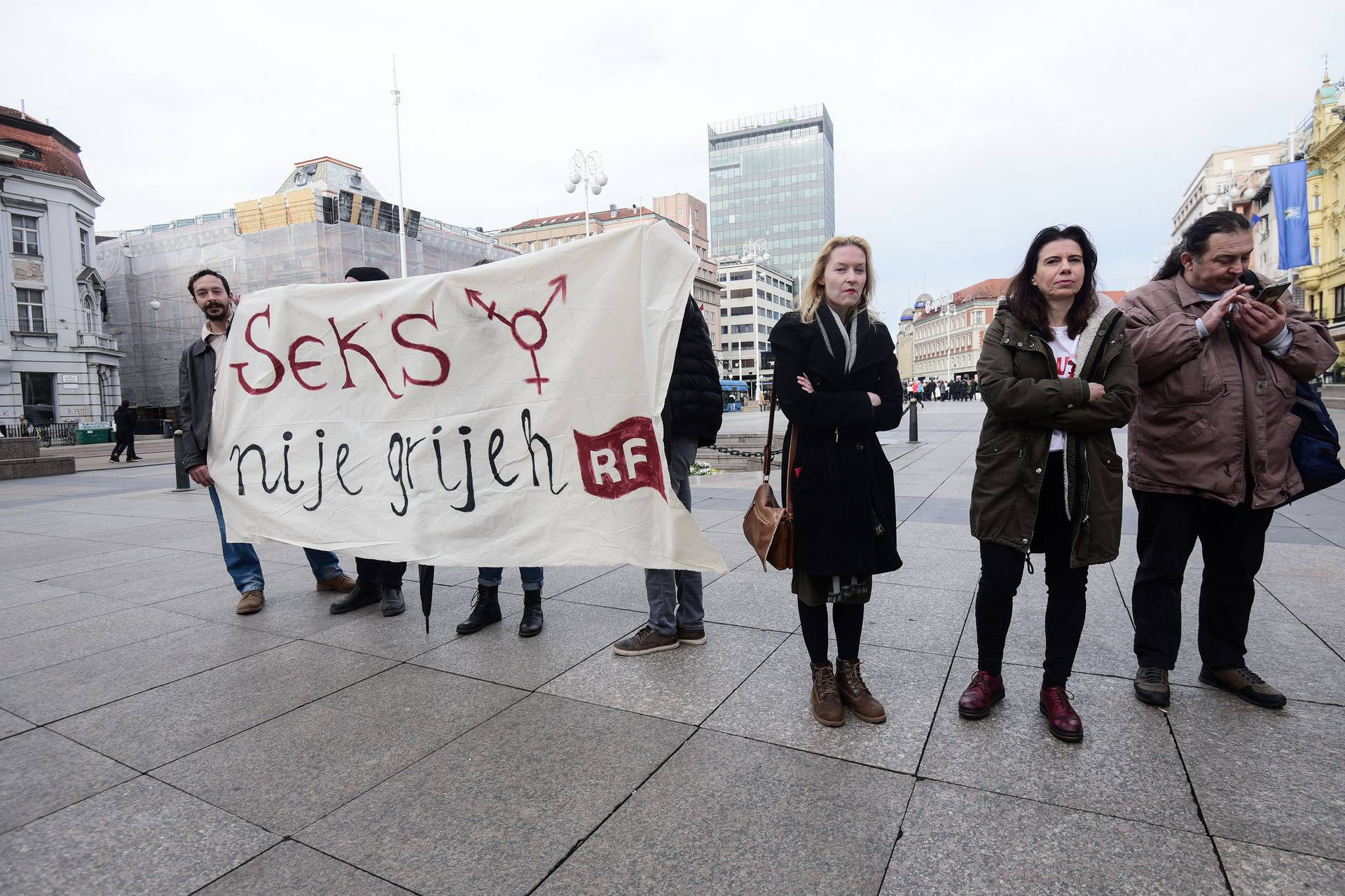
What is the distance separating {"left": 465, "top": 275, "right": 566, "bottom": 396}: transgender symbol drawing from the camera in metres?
3.50

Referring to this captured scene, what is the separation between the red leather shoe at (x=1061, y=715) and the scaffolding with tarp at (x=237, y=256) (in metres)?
39.1

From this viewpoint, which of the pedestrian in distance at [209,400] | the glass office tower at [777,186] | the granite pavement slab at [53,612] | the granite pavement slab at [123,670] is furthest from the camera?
the glass office tower at [777,186]

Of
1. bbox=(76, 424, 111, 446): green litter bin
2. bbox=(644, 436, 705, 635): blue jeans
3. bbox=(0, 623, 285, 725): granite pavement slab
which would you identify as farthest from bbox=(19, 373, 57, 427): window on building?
bbox=(644, 436, 705, 635): blue jeans

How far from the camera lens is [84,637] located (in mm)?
4207

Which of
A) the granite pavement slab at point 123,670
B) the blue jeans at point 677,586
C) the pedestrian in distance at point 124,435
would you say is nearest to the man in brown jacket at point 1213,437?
the blue jeans at point 677,586

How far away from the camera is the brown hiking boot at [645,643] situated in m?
3.63

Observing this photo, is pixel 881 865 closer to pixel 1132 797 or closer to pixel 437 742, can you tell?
pixel 1132 797

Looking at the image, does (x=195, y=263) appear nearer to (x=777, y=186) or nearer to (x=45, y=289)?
(x=45, y=289)

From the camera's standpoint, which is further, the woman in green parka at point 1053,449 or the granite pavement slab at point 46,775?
the woman in green parka at point 1053,449

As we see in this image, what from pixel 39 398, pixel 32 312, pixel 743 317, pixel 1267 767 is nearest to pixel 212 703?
pixel 1267 767

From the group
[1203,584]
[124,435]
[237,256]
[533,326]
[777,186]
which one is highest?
[777,186]

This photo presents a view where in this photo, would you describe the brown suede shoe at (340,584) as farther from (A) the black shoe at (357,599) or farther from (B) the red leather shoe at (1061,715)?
(B) the red leather shoe at (1061,715)

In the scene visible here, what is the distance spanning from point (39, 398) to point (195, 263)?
10.7 m

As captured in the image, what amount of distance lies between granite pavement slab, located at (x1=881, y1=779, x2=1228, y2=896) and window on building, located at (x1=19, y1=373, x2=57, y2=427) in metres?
44.1
